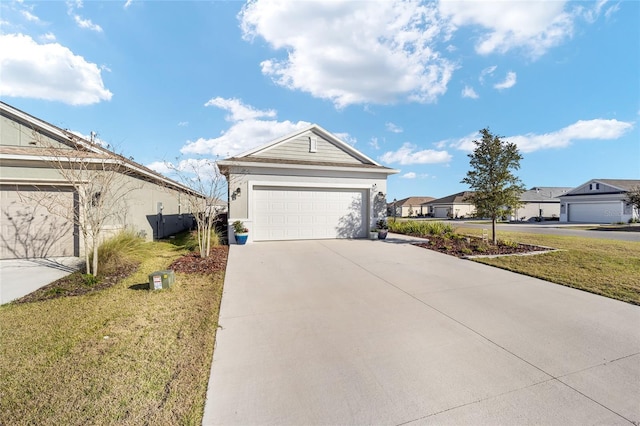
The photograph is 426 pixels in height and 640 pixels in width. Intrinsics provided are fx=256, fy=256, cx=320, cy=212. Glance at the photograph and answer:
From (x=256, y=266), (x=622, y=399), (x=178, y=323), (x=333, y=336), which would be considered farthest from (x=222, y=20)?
(x=622, y=399)

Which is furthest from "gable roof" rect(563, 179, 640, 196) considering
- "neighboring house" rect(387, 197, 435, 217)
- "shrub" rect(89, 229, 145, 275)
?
"shrub" rect(89, 229, 145, 275)

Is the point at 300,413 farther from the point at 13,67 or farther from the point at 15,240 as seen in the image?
the point at 13,67

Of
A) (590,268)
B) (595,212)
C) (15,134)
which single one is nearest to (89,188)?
(15,134)

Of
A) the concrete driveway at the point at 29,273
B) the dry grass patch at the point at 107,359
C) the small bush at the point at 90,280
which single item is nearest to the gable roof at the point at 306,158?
the concrete driveway at the point at 29,273

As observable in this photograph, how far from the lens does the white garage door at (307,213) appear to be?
37.0 feet

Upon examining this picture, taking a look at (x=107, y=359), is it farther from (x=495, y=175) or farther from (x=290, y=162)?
(x=495, y=175)

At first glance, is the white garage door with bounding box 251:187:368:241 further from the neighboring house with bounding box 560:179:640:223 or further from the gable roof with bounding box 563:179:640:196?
the gable roof with bounding box 563:179:640:196

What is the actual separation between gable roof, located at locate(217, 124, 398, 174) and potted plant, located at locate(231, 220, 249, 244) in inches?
96.5

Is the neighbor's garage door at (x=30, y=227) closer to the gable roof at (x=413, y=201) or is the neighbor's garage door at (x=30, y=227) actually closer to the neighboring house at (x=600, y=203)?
the neighboring house at (x=600, y=203)

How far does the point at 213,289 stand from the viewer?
5.26 metres

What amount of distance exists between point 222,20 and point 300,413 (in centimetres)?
1166

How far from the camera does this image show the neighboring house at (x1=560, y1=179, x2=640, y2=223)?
27.8 m

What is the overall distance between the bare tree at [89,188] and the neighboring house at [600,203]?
4145 cm

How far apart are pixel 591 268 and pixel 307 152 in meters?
10.7
